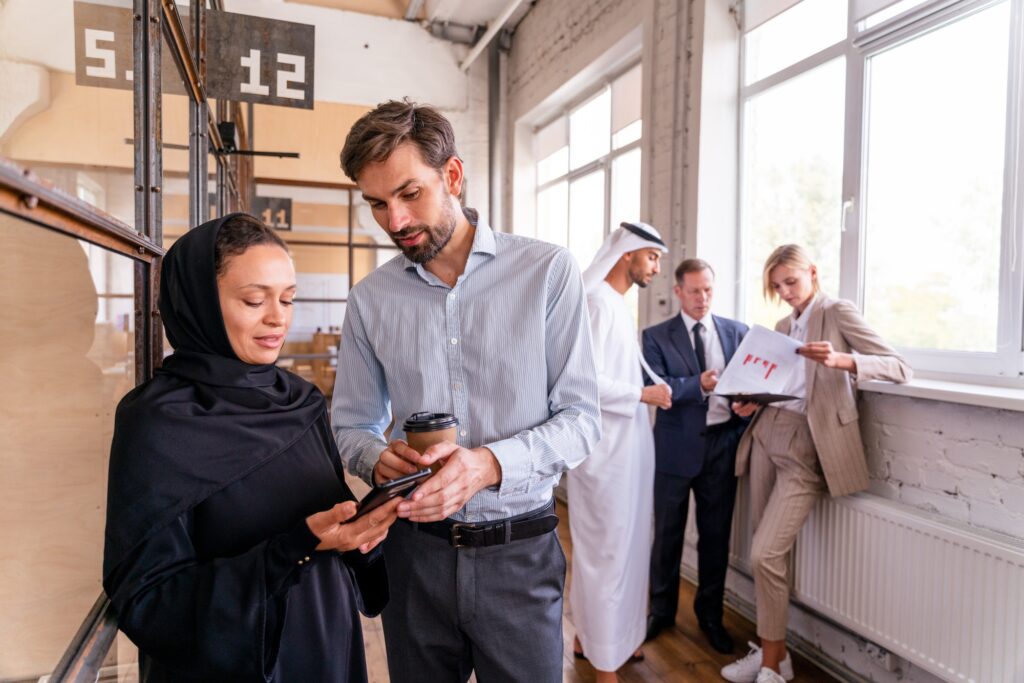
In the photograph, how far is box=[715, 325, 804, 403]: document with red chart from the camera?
7.91ft

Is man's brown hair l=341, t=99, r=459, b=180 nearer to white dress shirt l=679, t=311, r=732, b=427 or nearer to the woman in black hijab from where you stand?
the woman in black hijab

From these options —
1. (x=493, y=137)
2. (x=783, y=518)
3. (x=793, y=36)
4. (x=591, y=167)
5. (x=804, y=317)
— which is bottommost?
(x=783, y=518)

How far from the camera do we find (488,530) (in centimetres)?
131

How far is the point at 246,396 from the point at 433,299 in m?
0.45

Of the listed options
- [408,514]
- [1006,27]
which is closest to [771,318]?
[1006,27]

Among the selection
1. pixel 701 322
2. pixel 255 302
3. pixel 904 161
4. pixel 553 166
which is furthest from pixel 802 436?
pixel 553 166

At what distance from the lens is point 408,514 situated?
1.05 m

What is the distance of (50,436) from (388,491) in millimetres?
454

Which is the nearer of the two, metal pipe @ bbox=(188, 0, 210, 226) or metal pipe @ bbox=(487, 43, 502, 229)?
metal pipe @ bbox=(188, 0, 210, 226)

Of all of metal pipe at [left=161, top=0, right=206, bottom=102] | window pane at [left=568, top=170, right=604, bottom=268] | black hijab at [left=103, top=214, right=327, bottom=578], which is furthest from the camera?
window pane at [left=568, top=170, right=604, bottom=268]

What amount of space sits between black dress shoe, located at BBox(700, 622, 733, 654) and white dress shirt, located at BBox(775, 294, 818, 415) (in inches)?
41.2

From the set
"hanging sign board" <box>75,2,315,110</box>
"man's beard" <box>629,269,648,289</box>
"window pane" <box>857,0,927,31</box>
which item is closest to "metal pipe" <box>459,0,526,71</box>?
"window pane" <box>857,0,927,31</box>

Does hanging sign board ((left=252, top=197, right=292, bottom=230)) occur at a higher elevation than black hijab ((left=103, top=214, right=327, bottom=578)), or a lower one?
higher

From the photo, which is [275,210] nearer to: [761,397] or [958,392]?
[761,397]
